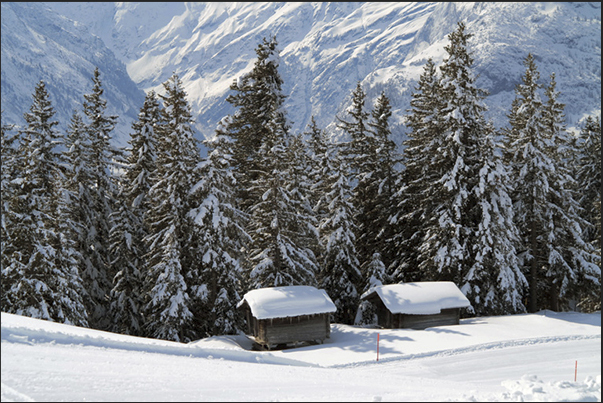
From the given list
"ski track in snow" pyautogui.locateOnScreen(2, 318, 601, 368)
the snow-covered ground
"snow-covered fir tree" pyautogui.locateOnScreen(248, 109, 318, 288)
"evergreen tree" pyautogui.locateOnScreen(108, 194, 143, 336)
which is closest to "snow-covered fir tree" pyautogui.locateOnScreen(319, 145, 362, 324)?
"snow-covered fir tree" pyautogui.locateOnScreen(248, 109, 318, 288)

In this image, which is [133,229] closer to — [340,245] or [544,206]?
[340,245]

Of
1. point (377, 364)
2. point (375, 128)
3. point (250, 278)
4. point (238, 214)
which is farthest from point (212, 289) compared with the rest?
point (375, 128)

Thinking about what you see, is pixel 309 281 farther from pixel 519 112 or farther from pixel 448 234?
pixel 519 112

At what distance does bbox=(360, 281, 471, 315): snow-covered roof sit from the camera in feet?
100

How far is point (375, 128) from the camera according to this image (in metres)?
40.1

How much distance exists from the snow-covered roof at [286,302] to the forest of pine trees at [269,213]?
207 centimetres

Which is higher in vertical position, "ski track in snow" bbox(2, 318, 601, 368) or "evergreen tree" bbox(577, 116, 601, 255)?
"evergreen tree" bbox(577, 116, 601, 255)

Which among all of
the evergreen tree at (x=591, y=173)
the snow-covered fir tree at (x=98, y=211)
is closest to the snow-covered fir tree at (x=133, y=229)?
the snow-covered fir tree at (x=98, y=211)

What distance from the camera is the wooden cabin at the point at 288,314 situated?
28.1 meters

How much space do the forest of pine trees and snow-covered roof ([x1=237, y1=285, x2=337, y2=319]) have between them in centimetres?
207

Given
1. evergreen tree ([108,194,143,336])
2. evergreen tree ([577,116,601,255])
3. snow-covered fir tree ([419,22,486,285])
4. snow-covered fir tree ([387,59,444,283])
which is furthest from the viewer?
evergreen tree ([577,116,601,255])

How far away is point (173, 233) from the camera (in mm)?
29141

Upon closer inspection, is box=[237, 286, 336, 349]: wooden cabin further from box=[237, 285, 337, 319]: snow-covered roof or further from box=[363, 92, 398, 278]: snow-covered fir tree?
box=[363, 92, 398, 278]: snow-covered fir tree

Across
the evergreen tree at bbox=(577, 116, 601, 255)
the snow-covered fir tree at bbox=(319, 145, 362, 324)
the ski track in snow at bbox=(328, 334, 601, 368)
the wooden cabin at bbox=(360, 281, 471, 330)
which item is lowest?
the ski track in snow at bbox=(328, 334, 601, 368)
